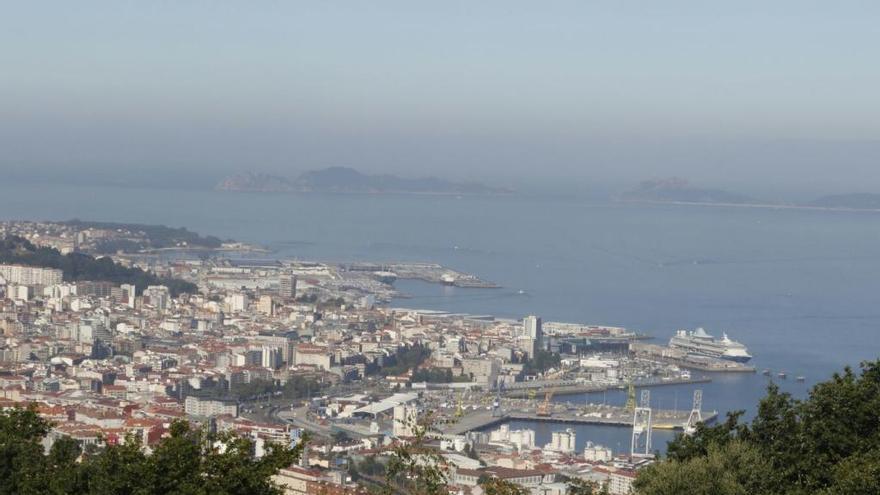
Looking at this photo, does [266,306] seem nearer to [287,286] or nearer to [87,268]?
[287,286]

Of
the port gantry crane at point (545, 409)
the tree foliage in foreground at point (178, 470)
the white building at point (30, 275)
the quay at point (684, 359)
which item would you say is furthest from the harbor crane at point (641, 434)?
the white building at point (30, 275)

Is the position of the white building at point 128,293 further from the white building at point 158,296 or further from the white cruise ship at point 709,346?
the white cruise ship at point 709,346

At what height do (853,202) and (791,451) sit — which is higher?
(853,202)

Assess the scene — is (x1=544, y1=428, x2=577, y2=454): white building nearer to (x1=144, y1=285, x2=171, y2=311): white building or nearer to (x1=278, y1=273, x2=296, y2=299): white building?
(x1=144, y1=285, x2=171, y2=311): white building

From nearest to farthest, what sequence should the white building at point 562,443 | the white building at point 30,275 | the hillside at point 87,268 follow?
the white building at point 562,443 → the white building at point 30,275 → the hillside at point 87,268

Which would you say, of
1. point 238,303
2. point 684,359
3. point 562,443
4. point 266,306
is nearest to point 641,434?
point 562,443

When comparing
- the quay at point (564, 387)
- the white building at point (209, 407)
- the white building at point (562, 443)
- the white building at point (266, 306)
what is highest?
the white building at point (266, 306)

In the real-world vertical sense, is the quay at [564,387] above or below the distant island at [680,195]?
below
